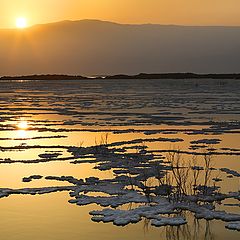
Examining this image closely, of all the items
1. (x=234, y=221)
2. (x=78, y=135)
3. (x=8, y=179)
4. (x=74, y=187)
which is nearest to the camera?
(x=234, y=221)

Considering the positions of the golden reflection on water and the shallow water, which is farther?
the golden reflection on water

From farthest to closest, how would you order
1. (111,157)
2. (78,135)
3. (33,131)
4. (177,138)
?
(33,131)
(78,135)
(177,138)
(111,157)

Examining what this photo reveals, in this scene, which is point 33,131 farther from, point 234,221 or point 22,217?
point 234,221

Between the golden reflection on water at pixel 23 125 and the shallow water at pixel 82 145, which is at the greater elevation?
the golden reflection on water at pixel 23 125

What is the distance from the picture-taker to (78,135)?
20672 mm

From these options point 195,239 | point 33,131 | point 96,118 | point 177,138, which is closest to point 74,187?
point 195,239

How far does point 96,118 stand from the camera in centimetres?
2814

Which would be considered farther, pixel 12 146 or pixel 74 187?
→ pixel 12 146

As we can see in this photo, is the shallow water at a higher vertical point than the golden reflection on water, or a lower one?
lower

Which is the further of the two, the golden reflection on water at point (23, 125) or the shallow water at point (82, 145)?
the golden reflection on water at point (23, 125)

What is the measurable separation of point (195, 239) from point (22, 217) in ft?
10.5

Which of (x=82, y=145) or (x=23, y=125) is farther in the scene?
(x=23, y=125)

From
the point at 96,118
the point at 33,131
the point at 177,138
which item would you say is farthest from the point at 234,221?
the point at 96,118

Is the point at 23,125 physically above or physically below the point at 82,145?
above
